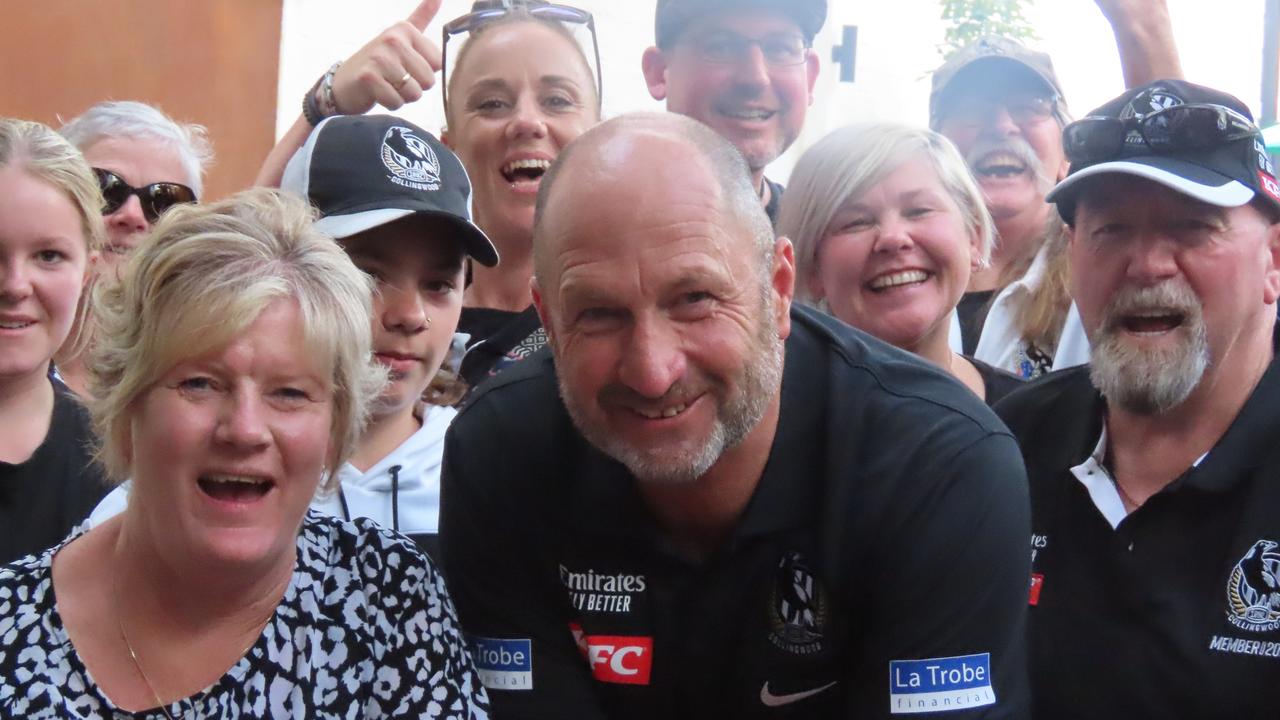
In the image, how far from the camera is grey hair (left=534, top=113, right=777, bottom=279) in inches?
97.7

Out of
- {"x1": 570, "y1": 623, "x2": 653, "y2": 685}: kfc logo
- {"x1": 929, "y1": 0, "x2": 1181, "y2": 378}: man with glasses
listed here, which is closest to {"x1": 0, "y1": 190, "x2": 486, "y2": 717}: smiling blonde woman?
{"x1": 570, "y1": 623, "x2": 653, "y2": 685}: kfc logo

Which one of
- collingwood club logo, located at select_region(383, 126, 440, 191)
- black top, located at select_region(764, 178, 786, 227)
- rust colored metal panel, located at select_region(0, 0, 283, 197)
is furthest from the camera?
rust colored metal panel, located at select_region(0, 0, 283, 197)

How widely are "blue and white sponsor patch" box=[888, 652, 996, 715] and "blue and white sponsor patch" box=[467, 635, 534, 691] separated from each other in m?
0.70

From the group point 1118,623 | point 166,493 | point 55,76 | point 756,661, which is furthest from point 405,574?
point 55,76

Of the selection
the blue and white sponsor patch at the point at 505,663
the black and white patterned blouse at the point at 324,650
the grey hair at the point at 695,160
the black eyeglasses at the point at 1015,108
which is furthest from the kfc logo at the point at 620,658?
the black eyeglasses at the point at 1015,108

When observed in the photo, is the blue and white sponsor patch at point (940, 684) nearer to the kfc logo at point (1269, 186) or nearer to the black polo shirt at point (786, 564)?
the black polo shirt at point (786, 564)

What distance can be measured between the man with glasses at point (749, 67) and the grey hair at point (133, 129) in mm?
1520

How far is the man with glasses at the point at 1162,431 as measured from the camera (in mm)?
2574

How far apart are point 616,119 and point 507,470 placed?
2.41 ft

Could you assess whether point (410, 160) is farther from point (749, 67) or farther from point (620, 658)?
point (620, 658)

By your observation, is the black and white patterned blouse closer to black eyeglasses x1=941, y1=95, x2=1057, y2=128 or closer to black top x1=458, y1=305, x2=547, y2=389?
black top x1=458, y1=305, x2=547, y2=389

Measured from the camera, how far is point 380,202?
117 inches

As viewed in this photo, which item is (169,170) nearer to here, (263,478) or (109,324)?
(109,324)

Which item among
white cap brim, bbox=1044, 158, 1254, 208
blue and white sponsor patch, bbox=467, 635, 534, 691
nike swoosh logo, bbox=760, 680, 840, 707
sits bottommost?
nike swoosh logo, bbox=760, 680, 840, 707
